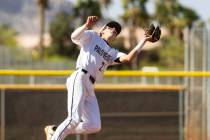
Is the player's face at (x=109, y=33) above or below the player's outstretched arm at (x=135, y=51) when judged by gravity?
above

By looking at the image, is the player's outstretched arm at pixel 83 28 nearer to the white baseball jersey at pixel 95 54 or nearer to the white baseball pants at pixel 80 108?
the white baseball jersey at pixel 95 54

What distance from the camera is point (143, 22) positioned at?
54094mm

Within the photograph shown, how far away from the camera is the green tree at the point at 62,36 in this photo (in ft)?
218

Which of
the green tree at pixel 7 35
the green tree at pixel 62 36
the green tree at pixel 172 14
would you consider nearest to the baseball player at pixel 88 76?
the green tree at pixel 172 14

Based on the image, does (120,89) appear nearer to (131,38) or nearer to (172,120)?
(172,120)

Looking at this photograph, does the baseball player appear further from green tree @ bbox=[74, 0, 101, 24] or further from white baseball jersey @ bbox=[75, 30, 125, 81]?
green tree @ bbox=[74, 0, 101, 24]

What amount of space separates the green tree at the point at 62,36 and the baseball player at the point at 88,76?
171 feet

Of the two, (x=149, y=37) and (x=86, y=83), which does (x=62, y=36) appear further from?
(x=149, y=37)

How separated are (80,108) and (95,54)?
2.25 feet

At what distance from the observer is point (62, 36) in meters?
70.8

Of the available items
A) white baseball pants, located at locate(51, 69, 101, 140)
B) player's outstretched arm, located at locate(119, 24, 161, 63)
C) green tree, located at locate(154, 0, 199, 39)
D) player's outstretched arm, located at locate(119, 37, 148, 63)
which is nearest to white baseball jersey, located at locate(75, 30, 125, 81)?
white baseball pants, located at locate(51, 69, 101, 140)

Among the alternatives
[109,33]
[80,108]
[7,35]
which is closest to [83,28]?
[109,33]

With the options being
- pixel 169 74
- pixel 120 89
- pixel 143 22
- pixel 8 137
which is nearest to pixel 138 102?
pixel 120 89

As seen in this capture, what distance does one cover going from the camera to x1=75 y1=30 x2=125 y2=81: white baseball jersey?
9039 millimetres
